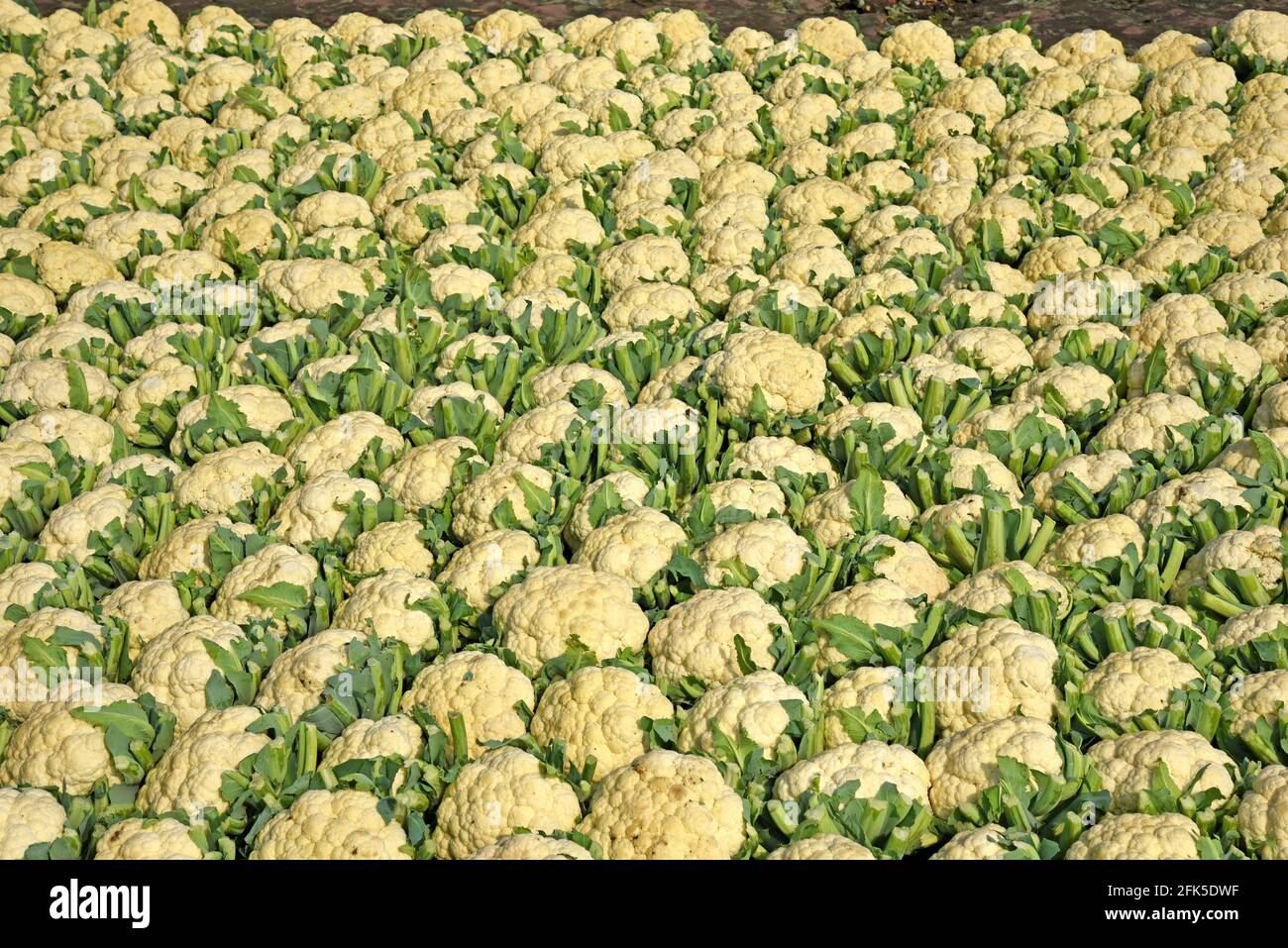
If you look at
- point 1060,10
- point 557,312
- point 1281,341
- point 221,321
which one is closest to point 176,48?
point 221,321

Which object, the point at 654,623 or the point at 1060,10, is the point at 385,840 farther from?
the point at 1060,10

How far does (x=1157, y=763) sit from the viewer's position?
13.4ft

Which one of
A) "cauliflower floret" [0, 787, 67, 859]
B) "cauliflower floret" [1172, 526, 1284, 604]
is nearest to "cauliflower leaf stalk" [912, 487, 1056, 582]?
"cauliflower floret" [1172, 526, 1284, 604]

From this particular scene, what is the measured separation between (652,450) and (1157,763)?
7.45 feet

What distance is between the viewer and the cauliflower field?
427 centimetres

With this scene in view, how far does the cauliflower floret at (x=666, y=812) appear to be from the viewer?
13.3 ft

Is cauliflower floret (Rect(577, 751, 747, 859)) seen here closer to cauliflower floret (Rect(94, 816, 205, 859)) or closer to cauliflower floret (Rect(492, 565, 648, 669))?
cauliflower floret (Rect(492, 565, 648, 669))

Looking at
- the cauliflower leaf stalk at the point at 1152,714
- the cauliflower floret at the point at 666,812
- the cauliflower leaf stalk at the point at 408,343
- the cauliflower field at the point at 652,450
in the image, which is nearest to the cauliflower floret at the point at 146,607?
the cauliflower field at the point at 652,450

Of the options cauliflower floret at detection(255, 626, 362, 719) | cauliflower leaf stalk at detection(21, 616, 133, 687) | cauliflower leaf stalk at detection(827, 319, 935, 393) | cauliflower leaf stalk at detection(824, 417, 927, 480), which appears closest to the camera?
cauliflower floret at detection(255, 626, 362, 719)

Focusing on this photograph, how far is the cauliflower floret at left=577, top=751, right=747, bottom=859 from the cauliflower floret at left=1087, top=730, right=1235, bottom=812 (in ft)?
3.43

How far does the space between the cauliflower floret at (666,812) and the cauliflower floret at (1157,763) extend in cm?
104

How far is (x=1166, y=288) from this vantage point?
6.56 m

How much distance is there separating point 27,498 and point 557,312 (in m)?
2.29

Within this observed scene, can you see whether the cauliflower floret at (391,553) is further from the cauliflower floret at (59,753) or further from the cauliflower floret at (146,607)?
the cauliflower floret at (59,753)
